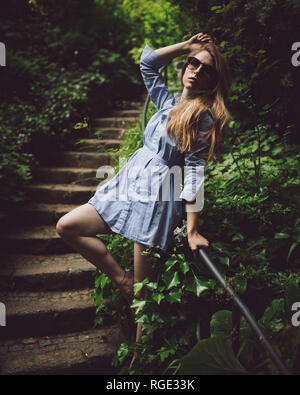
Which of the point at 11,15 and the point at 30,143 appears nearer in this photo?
the point at 30,143

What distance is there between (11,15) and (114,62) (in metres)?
2.09

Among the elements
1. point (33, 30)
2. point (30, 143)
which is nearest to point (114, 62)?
point (33, 30)

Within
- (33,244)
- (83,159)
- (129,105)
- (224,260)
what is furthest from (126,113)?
(224,260)

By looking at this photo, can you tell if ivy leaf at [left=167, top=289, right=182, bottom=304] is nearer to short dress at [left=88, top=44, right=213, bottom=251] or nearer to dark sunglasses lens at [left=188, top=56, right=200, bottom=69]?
short dress at [left=88, top=44, right=213, bottom=251]

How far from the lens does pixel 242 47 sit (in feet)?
9.54

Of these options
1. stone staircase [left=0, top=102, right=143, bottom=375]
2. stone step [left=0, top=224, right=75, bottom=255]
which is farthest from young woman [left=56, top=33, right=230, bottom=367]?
stone step [left=0, top=224, right=75, bottom=255]

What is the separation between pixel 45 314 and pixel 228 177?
197 cm

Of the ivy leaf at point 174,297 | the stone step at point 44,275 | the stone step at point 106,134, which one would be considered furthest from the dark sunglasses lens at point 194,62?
the stone step at point 106,134

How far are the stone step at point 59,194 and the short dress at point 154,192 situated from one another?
1.82 m

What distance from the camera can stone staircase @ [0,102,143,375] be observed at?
242 centimetres

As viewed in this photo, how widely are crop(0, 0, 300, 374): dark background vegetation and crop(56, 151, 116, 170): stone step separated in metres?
0.18

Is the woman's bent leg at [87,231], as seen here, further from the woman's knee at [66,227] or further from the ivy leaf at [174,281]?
the ivy leaf at [174,281]

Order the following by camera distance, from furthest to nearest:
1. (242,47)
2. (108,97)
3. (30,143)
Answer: (108,97)
(30,143)
(242,47)

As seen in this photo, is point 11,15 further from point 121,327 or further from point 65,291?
point 121,327
